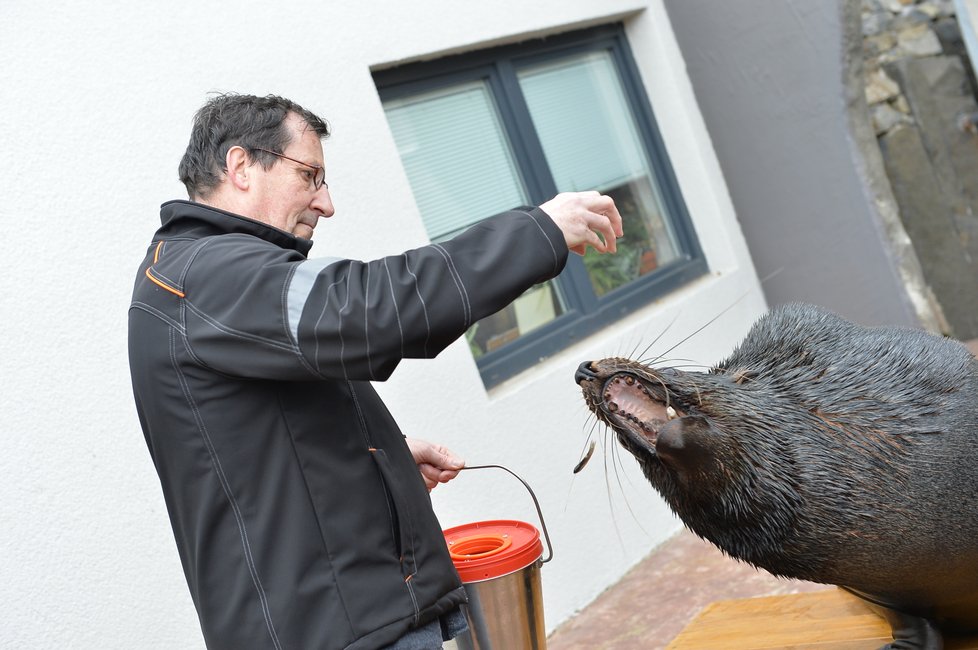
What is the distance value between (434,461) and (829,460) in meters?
1.00

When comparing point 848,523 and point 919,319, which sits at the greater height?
point 848,523

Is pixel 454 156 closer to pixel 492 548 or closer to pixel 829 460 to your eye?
pixel 492 548

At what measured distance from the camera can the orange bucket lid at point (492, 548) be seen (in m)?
2.34

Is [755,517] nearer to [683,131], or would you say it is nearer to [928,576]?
[928,576]

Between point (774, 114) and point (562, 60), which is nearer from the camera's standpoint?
point (562, 60)

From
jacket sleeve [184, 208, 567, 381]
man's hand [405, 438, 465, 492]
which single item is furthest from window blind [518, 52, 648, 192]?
jacket sleeve [184, 208, 567, 381]

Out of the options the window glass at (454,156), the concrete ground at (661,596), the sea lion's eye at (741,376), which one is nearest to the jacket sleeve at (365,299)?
the sea lion's eye at (741,376)

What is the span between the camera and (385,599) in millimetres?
1906

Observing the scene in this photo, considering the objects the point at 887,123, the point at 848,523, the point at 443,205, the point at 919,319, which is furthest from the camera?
the point at 887,123

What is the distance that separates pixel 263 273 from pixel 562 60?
3.97 m

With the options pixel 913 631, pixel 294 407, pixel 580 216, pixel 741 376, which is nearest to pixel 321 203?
pixel 294 407

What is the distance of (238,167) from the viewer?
2.07 meters

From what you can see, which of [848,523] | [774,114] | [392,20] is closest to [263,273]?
[848,523]

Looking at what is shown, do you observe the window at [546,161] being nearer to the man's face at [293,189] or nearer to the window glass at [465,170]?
the window glass at [465,170]
